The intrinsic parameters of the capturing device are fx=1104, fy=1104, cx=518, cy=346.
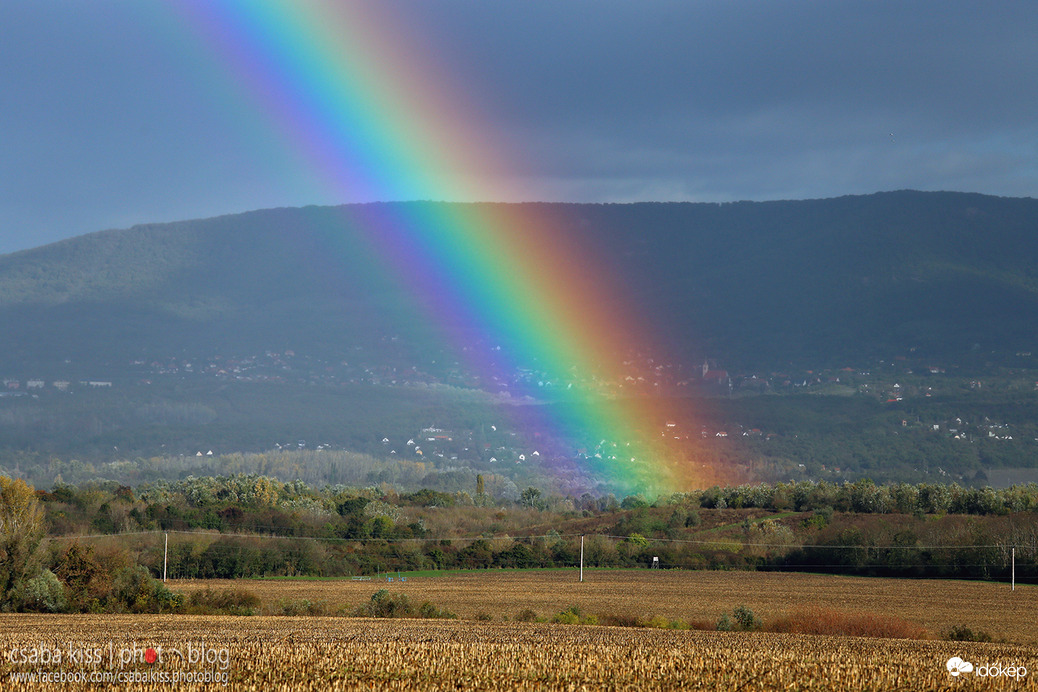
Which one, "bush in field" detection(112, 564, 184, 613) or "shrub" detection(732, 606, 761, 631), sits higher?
"bush in field" detection(112, 564, 184, 613)

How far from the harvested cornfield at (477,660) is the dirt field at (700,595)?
40.4 feet

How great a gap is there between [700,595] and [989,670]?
112 ft

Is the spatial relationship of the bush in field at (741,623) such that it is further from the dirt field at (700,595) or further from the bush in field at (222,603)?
the bush in field at (222,603)

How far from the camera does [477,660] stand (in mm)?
26719

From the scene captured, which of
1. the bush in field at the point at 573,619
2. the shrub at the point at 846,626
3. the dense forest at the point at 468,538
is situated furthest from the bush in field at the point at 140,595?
the shrub at the point at 846,626

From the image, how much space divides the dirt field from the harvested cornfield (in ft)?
40.4

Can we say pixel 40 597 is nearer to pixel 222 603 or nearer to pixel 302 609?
pixel 222 603

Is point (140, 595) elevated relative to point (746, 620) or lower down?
elevated

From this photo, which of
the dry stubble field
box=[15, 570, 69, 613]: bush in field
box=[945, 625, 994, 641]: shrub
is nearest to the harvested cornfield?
the dry stubble field

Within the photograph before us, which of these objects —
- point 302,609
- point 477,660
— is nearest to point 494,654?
point 477,660

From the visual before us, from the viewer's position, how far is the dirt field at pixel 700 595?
4906 centimetres

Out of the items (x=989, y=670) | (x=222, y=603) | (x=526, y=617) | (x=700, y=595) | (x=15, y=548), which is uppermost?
(x=15, y=548)

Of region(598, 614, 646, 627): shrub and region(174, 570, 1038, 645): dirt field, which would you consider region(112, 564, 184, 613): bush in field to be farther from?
region(598, 614, 646, 627): shrub

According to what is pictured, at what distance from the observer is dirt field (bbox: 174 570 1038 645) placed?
161ft
